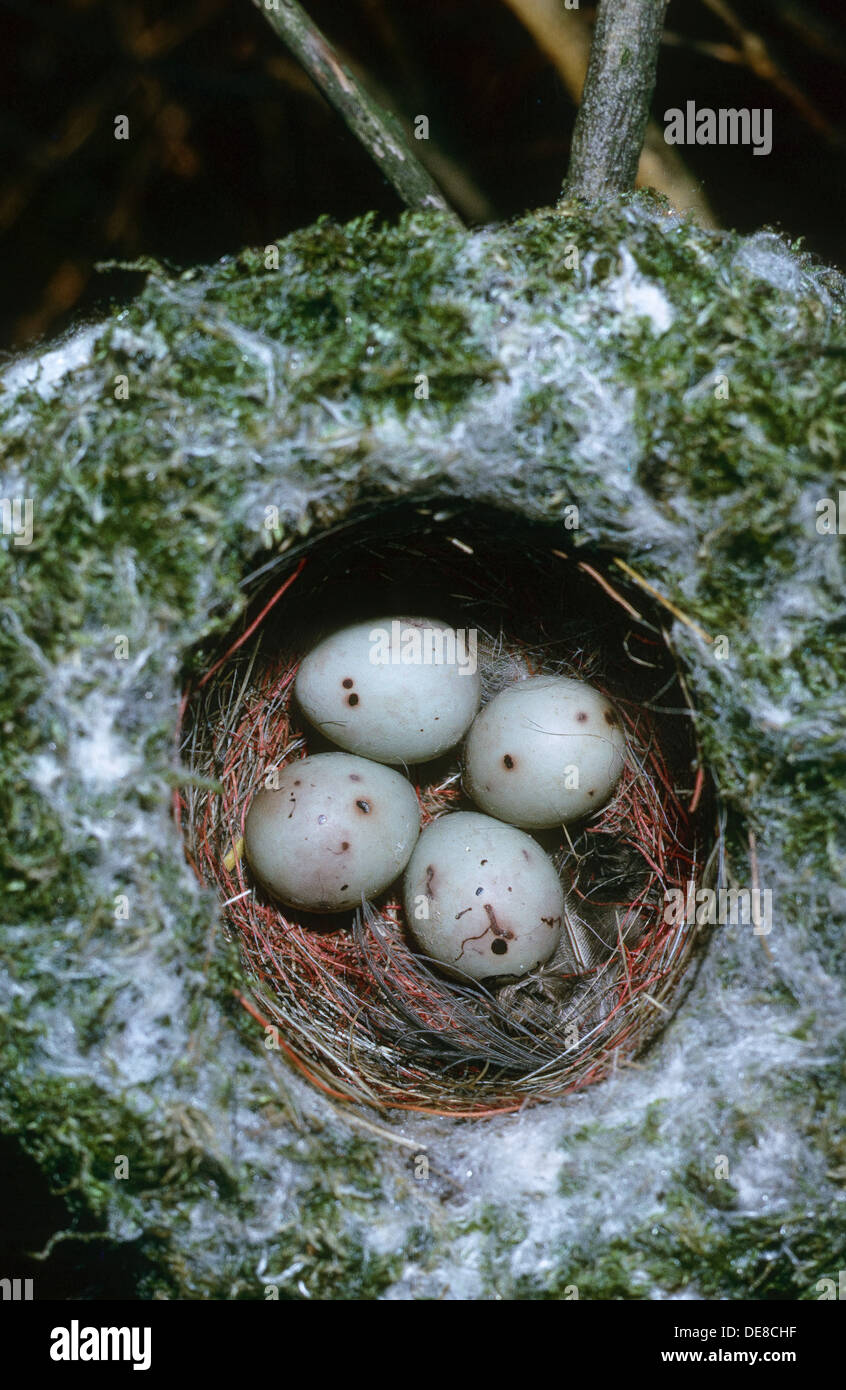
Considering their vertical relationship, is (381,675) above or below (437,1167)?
above

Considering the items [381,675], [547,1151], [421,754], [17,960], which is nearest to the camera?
[17,960]

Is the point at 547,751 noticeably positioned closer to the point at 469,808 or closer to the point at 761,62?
the point at 469,808

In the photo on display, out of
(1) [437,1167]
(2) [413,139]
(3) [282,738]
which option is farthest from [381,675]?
(2) [413,139]

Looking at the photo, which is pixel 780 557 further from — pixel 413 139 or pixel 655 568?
pixel 413 139
